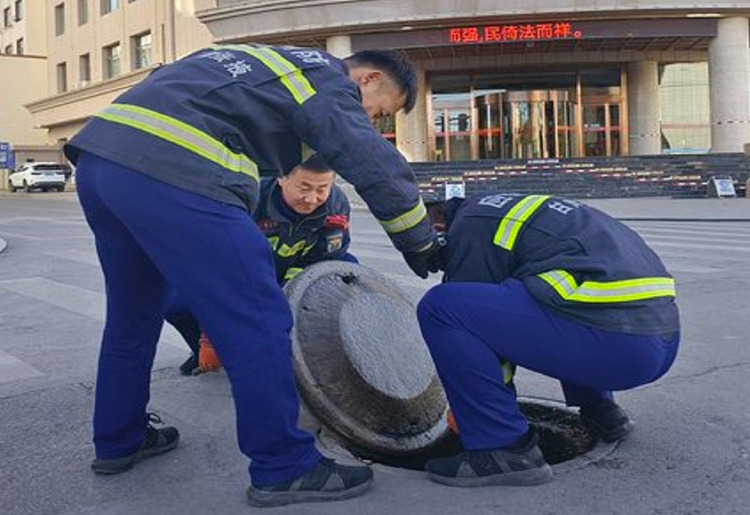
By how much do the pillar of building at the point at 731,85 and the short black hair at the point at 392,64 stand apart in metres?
31.0

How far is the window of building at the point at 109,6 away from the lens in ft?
158

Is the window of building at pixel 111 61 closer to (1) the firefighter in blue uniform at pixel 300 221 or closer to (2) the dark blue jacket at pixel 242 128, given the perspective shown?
(1) the firefighter in blue uniform at pixel 300 221

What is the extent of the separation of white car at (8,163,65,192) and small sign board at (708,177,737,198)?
33849 mm

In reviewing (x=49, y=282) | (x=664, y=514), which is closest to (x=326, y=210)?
(x=664, y=514)

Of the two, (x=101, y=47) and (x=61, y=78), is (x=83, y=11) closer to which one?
(x=101, y=47)

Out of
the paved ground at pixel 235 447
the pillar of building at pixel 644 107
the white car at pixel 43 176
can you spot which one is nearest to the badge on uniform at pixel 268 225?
the paved ground at pixel 235 447

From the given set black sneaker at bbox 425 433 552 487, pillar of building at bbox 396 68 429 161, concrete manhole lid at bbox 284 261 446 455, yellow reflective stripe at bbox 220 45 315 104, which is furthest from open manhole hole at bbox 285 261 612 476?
pillar of building at bbox 396 68 429 161

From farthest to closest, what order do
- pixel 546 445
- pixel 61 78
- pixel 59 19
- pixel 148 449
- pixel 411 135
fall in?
pixel 59 19
pixel 61 78
pixel 411 135
pixel 546 445
pixel 148 449

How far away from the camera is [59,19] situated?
5503 centimetres

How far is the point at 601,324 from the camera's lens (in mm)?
2887

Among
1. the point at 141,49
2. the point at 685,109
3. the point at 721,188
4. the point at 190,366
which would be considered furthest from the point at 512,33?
the point at 190,366

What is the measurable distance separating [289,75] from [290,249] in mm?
1599

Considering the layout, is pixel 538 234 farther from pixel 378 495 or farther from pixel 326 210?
pixel 326 210

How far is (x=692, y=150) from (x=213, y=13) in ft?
72.4
